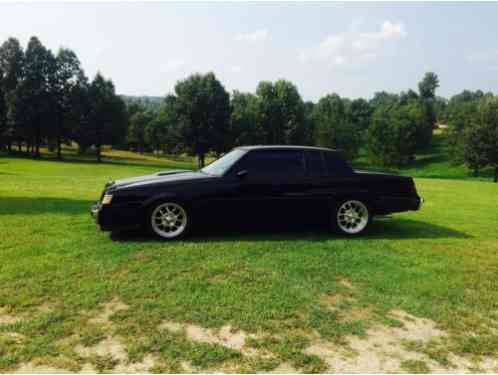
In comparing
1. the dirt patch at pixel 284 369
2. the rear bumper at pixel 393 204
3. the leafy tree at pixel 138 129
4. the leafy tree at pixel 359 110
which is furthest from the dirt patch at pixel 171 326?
the leafy tree at pixel 359 110

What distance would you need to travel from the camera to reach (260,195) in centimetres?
605

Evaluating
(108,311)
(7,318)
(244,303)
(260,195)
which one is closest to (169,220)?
(260,195)

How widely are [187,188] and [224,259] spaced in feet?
4.92

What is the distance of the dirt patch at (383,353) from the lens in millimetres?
2672

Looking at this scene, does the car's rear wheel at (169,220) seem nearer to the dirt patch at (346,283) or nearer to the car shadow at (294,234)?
the car shadow at (294,234)

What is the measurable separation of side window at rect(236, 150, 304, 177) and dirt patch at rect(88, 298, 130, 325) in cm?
315

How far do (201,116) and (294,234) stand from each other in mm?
35170

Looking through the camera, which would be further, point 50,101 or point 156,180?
point 50,101

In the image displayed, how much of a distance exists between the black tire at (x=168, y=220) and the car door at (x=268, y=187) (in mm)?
859

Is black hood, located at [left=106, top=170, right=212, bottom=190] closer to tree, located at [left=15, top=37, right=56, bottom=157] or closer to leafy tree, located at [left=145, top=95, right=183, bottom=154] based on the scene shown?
leafy tree, located at [left=145, top=95, right=183, bottom=154]

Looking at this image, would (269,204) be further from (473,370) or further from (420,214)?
(420,214)

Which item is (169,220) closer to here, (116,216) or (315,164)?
(116,216)

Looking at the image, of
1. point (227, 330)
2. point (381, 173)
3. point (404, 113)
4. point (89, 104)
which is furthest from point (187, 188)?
point (404, 113)

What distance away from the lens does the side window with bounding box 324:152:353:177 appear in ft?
21.1
